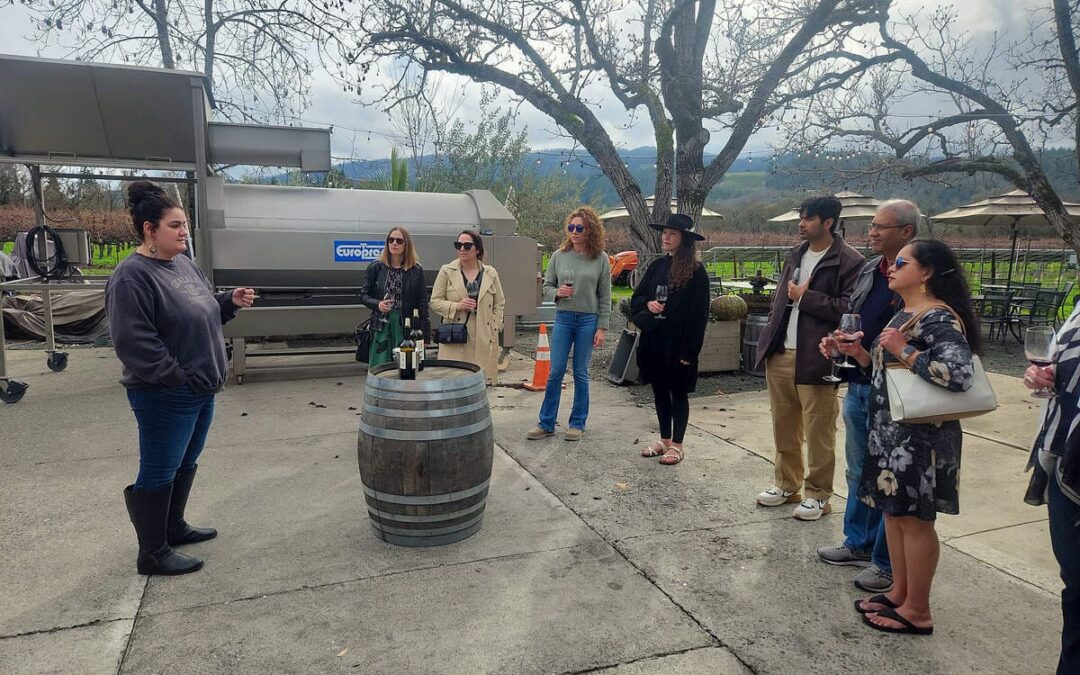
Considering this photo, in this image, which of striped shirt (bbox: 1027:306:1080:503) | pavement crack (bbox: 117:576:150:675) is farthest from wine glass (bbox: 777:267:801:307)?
pavement crack (bbox: 117:576:150:675)

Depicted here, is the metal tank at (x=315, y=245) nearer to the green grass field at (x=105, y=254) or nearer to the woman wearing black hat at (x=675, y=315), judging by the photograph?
the woman wearing black hat at (x=675, y=315)

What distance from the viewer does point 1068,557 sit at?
2.14 meters

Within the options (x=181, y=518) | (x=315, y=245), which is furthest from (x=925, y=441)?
(x=315, y=245)

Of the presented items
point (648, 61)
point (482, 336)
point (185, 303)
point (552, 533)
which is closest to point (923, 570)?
point (552, 533)

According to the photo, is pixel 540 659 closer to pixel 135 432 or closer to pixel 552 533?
pixel 552 533

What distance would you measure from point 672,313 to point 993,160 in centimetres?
919

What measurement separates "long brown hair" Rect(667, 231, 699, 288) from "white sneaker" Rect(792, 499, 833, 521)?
1.73 m

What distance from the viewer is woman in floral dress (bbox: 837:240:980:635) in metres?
2.62

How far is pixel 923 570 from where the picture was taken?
9.26 feet

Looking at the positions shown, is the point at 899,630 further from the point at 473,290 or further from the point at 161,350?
the point at 473,290

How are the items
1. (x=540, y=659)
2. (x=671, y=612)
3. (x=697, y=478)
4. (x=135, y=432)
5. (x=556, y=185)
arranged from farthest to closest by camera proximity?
(x=556, y=185), (x=135, y=432), (x=697, y=478), (x=671, y=612), (x=540, y=659)

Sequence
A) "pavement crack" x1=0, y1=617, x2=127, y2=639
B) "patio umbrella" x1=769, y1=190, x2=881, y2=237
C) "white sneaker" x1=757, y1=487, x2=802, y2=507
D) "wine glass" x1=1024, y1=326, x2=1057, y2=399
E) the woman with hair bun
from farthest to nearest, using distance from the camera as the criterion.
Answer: "patio umbrella" x1=769, y1=190, x2=881, y2=237, "white sneaker" x1=757, y1=487, x2=802, y2=507, the woman with hair bun, "pavement crack" x1=0, y1=617, x2=127, y2=639, "wine glass" x1=1024, y1=326, x2=1057, y2=399

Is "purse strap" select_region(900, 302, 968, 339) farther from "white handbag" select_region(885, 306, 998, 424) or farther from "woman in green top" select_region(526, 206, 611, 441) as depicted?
"woman in green top" select_region(526, 206, 611, 441)

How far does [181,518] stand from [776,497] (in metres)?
3.57
